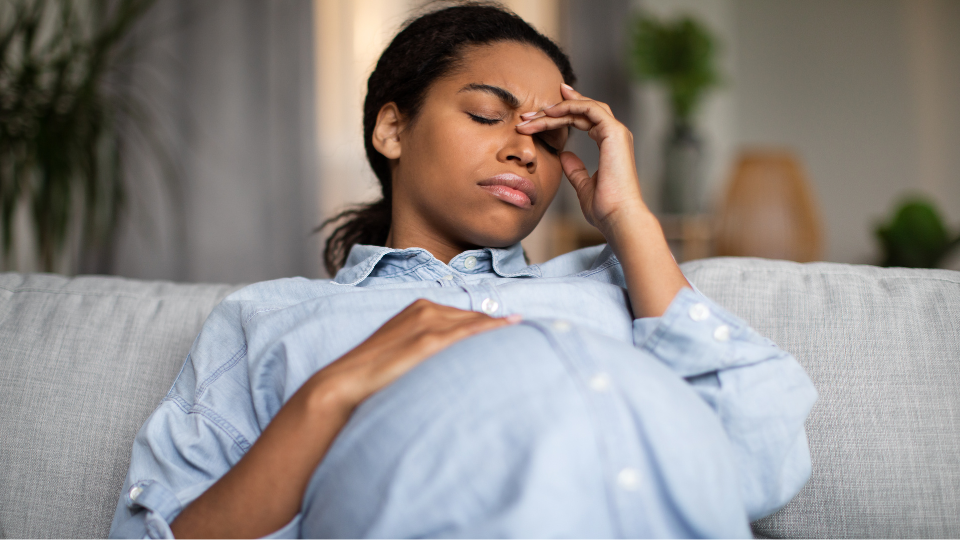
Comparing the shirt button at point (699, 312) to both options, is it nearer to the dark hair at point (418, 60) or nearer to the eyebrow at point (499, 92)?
the eyebrow at point (499, 92)

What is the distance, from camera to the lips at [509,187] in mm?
888

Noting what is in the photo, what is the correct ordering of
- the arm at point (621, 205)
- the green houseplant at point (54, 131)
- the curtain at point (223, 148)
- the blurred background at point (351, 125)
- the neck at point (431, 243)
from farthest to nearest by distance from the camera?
the curtain at point (223, 148) → the blurred background at point (351, 125) → the green houseplant at point (54, 131) → the neck at point (431, 243) → the arm at point (621, 205)

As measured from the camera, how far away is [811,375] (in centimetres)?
87

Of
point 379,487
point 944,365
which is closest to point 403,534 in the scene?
point 379,487

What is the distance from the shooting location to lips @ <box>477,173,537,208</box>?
2.91 feet

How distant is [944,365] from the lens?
0.85 meters

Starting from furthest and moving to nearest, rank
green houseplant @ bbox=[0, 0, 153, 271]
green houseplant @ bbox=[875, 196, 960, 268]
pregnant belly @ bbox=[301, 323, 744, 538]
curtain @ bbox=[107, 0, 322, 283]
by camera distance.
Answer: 1. green houseplant @ bbox=[875, 196, 960, 268]
2. curtain @ bbox=[107, 0, 322, 283]
3. green houseplant @ bbox=[0, 0, 153, 271]
4. pregnant belly @ bbox=[301, 323, 744, 538]

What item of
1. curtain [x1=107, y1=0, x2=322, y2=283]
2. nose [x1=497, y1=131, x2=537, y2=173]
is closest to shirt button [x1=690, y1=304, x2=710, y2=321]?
nose [x1=497, y1=131, x2=537, y2=173]

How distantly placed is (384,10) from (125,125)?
1.57m

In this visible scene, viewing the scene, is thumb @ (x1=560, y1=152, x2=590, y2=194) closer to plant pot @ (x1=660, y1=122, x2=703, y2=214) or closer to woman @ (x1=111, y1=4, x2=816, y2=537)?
woman @ (x1=111, y1=4, x2=816, y2=537)

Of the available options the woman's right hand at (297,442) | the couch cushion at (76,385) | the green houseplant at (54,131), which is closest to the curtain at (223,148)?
the green houseplant at (54,131)

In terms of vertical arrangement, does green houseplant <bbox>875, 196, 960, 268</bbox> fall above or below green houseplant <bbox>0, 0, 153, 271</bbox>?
below

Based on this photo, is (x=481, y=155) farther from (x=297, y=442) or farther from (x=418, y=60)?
(x=297, y=442)

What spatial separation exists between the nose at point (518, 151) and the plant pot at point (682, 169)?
268 centimetres
